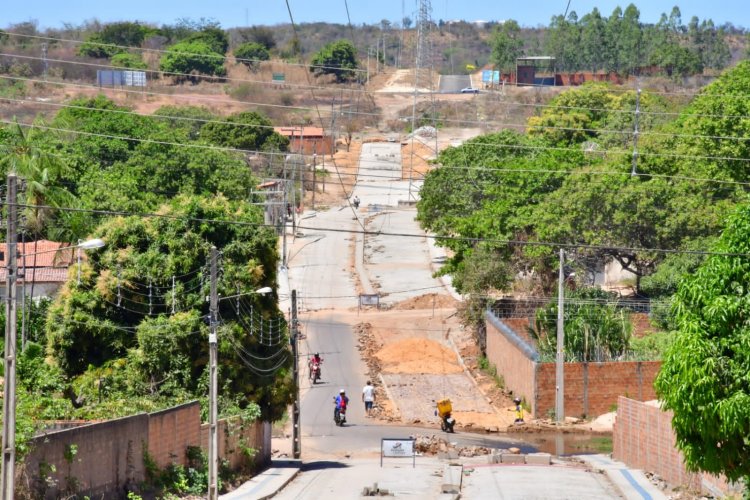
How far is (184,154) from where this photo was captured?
7488cm

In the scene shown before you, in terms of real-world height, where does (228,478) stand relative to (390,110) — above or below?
below

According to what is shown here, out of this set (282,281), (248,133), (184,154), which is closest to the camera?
(282,281)

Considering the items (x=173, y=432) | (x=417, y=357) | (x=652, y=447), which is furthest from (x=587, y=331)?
(x=173, y=432)

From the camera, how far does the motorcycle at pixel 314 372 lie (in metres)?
49.5

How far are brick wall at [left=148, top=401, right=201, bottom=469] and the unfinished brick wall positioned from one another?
1606cm

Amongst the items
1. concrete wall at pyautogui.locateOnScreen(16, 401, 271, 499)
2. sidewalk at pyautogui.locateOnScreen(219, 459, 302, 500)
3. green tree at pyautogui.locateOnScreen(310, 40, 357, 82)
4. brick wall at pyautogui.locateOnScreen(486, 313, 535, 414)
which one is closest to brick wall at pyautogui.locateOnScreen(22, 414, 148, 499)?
concrete wall at pyautogui.locateOnScreen(16, 401, 271, 499)

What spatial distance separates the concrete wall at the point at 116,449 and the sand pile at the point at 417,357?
20.4m

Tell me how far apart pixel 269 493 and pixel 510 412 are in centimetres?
1710

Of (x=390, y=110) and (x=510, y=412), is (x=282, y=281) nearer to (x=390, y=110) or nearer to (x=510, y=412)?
(x=510, y=412)

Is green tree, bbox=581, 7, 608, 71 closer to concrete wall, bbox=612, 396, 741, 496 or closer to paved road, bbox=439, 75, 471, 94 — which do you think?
paved road, bbox=439, 75, 471, 94

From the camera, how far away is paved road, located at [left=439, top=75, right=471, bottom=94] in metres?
167

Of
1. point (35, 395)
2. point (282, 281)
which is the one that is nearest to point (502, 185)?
point (282, 281)

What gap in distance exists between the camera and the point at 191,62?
160m

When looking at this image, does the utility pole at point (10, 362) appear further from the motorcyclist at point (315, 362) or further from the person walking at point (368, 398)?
the motorcyclist at point (315, 362)
